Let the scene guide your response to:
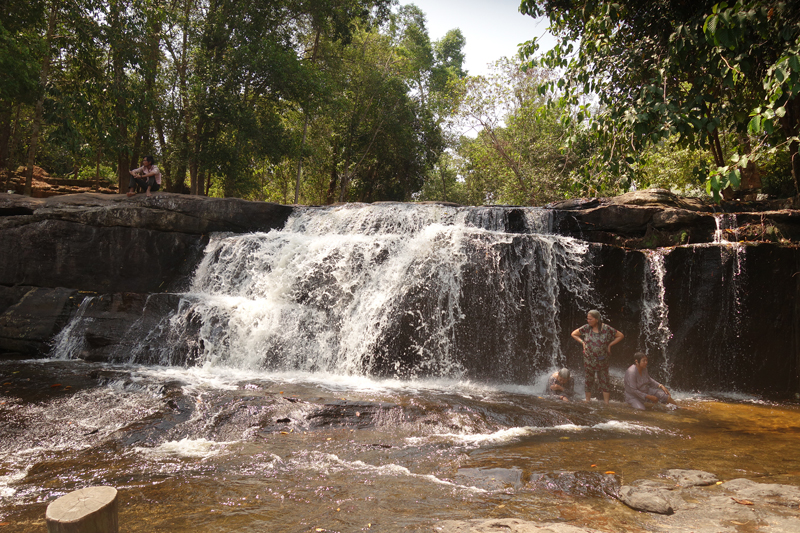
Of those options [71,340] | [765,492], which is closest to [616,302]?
[765,492]

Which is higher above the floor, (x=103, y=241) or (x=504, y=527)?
(x=103, y=241)

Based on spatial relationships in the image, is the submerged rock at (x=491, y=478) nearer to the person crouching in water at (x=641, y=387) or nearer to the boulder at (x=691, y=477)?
the boulder at (x=691, y=477)

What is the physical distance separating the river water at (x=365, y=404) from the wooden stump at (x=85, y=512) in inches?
40.2

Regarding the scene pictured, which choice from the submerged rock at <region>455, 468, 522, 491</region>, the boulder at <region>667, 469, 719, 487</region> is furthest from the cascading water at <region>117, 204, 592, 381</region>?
the boulder at <region>667, 469, 719, 487</region>

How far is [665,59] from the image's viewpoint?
5352 millimetres

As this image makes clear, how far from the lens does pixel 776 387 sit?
8.08 meters

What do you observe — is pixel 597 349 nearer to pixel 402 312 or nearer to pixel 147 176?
pixel 402 312

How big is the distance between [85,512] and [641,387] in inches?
259

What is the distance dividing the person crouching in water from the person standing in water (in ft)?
0.95

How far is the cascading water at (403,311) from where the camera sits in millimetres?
7926

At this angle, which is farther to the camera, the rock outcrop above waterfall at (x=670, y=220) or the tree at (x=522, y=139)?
the tree at (x=522, y=139)

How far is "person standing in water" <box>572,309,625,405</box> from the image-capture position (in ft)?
21.5

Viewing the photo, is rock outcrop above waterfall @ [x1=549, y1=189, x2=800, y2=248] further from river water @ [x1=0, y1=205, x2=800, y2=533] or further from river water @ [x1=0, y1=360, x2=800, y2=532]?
river water @ [x1=0, y1=360, x2=800, y2=532]

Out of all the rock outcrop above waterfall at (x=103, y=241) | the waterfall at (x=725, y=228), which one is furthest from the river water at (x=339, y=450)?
the rock outcrop above waterfall at (x=103, y=241)
